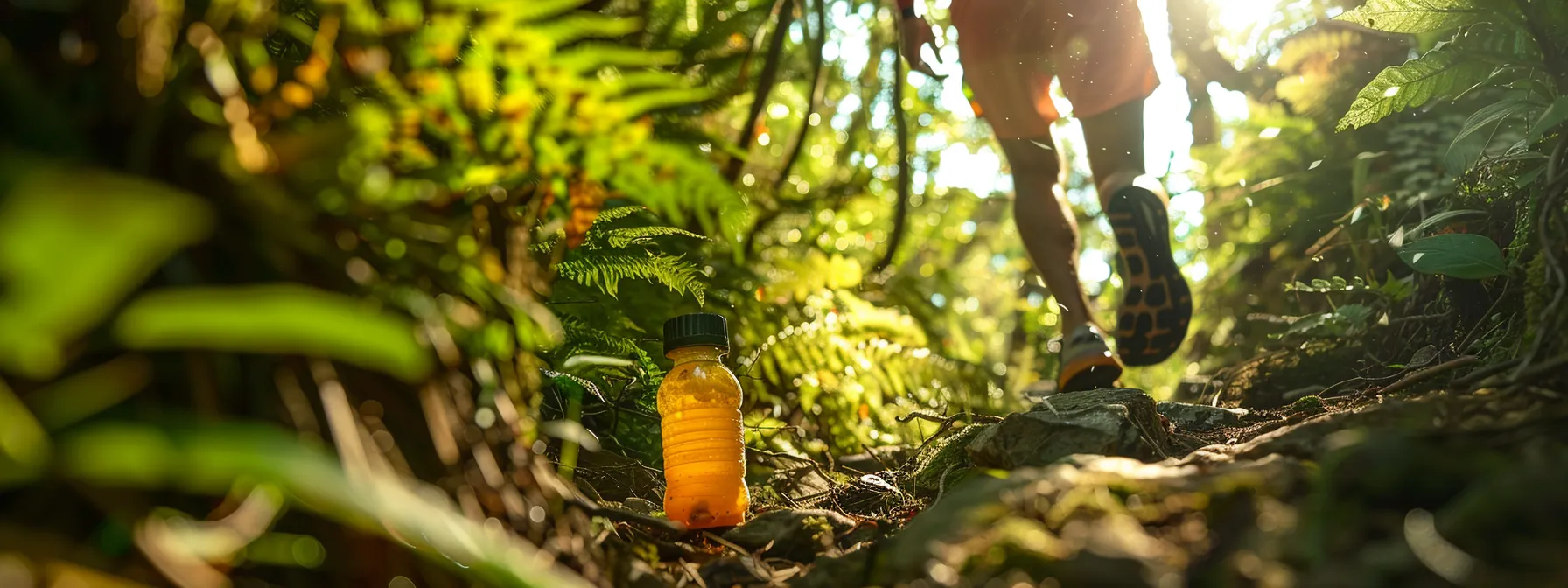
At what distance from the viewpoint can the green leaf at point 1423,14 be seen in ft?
5.80

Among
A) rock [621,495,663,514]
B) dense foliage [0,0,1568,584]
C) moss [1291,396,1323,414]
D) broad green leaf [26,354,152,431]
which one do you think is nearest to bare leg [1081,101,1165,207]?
moss [1291,396,1323,414]

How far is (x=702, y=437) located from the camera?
77.8 inches

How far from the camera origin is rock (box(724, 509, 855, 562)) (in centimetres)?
154

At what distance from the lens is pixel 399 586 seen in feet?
2.96

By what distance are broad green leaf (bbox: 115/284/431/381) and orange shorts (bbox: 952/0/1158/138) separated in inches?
108

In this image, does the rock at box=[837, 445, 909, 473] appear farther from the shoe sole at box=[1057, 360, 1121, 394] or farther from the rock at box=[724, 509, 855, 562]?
the rock at box=[724, 509, 855, 562]

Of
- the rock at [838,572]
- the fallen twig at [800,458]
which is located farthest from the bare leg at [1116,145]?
the rock at [838,572]

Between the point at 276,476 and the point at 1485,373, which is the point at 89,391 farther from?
the point at 1485,373

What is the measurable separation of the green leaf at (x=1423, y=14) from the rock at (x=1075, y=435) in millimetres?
864

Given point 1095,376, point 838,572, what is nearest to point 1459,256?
point 1095,376

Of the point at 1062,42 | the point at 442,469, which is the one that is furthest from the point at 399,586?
the point at 1062,42

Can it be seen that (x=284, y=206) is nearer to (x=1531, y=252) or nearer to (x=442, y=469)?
(x=442, y=469)

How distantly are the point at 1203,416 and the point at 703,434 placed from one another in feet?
4.59

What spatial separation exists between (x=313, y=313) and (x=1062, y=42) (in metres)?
→ 2.92
